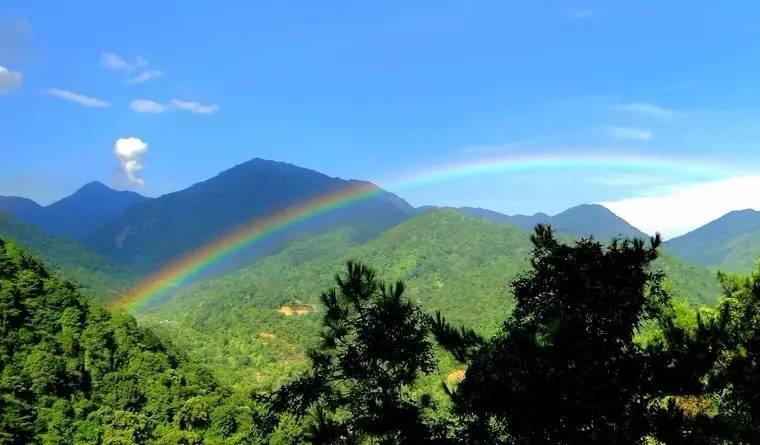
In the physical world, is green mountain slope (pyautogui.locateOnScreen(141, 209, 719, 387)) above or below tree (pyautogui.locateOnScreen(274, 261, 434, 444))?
below

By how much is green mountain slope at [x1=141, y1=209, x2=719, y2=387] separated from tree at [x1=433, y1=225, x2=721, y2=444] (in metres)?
37.0

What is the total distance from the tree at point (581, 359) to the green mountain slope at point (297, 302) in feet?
121

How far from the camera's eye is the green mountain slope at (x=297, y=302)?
302 ft

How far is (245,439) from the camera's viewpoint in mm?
38781

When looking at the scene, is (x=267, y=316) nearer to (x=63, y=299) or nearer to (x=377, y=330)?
(x=63, y=299)

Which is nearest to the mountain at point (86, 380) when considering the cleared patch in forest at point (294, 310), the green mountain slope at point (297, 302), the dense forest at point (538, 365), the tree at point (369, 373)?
the green mountain slope at point (297, 302)

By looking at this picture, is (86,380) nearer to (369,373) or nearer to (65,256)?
(369,373)

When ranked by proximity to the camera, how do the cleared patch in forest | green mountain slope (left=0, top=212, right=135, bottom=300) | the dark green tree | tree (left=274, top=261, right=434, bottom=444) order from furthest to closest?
green mountain slope (left=0, top=212, right=135, bottom=300) < the cleared patch in forest < tree (left=274, top=261, right=434, bottom=444) < the dark green tree

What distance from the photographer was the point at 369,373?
9.30 meters

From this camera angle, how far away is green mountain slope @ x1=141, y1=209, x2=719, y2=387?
92131 millimetres

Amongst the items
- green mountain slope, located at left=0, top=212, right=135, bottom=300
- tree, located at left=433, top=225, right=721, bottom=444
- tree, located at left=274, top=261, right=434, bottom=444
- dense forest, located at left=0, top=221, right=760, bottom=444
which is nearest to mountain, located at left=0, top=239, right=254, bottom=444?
tree, located at left=274, top=261, right=434, bottom=444

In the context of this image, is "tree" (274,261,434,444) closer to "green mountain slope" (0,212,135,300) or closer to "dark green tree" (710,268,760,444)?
"dark green tree" (710,268,760,444)

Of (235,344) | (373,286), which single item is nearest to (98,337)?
(373,286)

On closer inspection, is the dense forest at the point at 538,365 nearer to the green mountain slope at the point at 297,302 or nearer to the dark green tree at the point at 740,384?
the dark green tree at the point at 740,384
